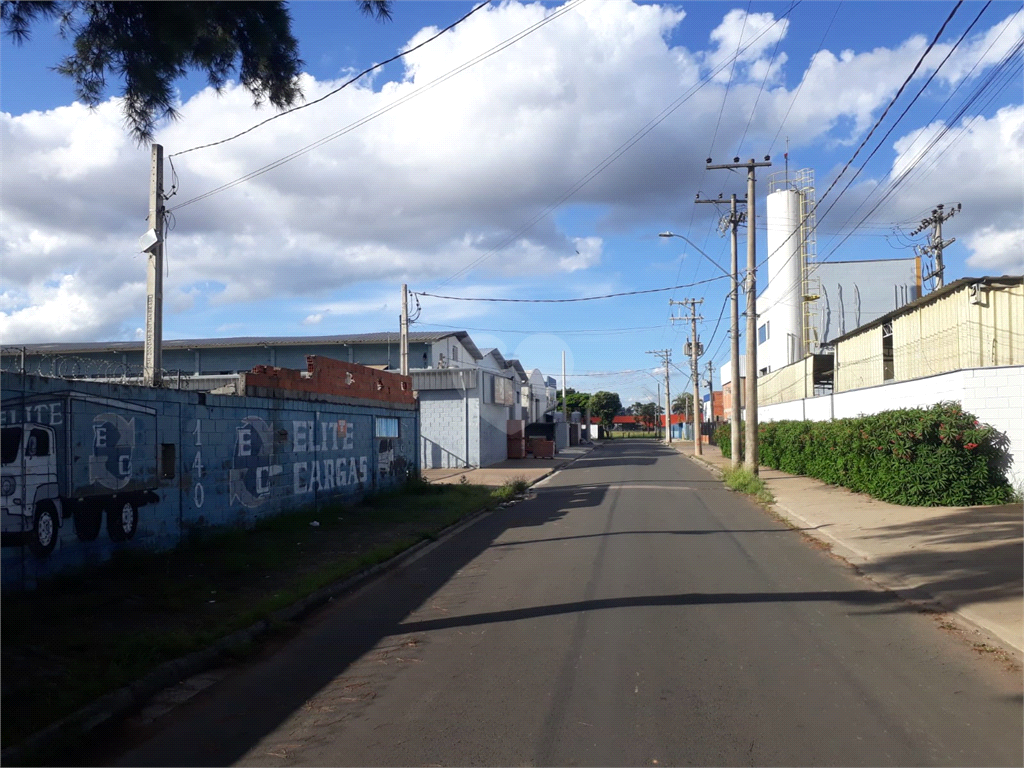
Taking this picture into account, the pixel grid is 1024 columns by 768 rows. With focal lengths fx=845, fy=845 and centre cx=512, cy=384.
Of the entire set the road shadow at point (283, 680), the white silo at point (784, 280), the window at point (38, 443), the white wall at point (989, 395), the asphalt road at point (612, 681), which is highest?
the white silo at point (784, 280)

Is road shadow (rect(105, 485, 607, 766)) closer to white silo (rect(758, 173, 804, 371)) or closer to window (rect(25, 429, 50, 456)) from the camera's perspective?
window (rect(25, 429, 50, 456))

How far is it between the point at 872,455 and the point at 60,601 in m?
16.0

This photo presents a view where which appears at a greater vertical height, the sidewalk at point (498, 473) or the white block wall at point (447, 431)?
the white block wall at point (447, 431)

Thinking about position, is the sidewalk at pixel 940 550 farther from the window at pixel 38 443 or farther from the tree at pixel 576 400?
the tree at pixel 576 400

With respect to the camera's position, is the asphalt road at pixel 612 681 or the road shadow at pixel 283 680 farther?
the road shadow at pixel 283 680

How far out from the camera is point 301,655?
7.34 meters

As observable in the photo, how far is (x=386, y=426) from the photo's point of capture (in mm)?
22766

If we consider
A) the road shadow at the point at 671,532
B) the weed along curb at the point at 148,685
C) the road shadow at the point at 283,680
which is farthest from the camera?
the road shadow at the point at 671,532

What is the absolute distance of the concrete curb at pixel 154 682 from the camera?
199 inches

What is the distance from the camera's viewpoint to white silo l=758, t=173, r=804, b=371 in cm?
4791

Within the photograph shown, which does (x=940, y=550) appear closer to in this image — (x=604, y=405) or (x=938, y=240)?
(x=938, y=240)

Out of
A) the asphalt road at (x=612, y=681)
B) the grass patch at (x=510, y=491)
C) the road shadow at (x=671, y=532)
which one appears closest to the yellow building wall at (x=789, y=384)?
the grass patch at (x=510, y=491)

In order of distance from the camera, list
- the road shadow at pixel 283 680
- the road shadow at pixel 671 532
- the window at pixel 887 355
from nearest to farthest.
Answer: the road shadow at pixel 283 680
the road shadow at pixel 671 532
the window at pixel 887 355

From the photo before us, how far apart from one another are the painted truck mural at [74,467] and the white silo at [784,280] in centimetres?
4143
